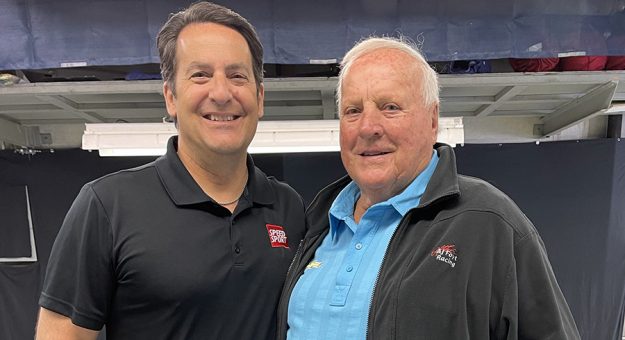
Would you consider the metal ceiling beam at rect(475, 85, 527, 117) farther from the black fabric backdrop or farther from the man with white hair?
the man with white hair

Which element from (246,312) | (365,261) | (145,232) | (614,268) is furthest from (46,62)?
(614,268)

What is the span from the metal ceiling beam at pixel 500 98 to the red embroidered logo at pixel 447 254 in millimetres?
2214

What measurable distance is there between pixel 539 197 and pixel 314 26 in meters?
2.46

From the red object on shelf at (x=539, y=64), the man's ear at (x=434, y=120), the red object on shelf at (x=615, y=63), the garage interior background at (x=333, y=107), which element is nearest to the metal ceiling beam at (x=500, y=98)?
the garage interior background at (x=333, y=107)

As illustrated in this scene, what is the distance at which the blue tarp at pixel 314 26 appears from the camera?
8.14 ft

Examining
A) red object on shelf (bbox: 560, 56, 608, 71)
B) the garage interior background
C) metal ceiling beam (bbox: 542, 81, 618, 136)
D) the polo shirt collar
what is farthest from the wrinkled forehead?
metal ceiling beam (bbox: 542, 81, 618, 136)

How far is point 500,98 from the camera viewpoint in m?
2.97

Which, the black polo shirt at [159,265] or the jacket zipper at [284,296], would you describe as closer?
the black polo shirt at [159,265]

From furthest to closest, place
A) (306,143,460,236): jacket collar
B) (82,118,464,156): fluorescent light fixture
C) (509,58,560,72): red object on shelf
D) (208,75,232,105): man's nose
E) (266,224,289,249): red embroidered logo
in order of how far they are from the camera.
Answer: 1. (509,58,560,72): red object on shelf
2. (82,118,464,156): fluorescent light fixture
3. (266,224,289,249): red embroidered logo
4. (208,75,232,105): man's nose
5. (306,143,460,236): jacket collar

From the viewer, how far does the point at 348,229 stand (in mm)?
1087

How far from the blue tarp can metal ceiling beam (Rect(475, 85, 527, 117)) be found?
31 centimetres

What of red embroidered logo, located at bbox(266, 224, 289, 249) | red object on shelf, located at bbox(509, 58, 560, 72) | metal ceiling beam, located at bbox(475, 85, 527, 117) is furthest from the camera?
metal ceiling beam, located at bbox(475, 85, 527, 117)

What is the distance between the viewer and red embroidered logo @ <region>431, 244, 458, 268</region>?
819mm

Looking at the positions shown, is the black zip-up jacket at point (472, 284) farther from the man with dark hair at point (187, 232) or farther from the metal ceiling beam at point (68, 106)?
the metal ceiling beam at point (68, 106)
